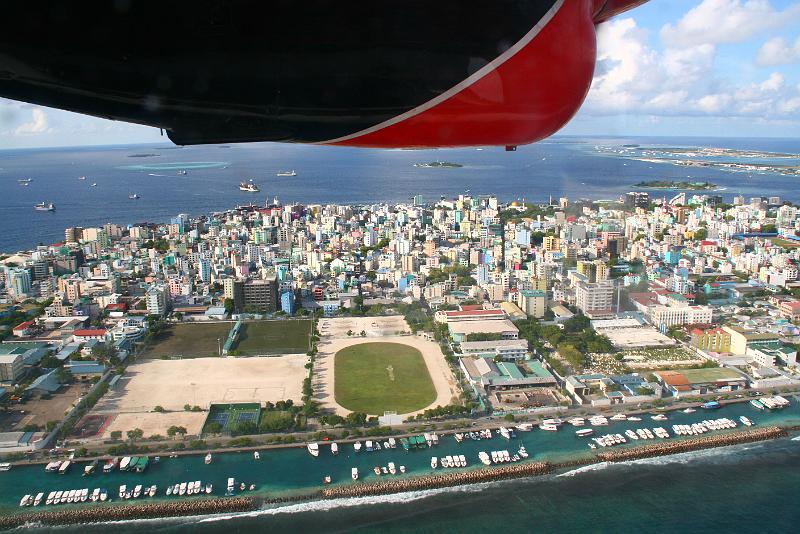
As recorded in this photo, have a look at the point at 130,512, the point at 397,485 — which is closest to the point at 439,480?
the point at 397,485

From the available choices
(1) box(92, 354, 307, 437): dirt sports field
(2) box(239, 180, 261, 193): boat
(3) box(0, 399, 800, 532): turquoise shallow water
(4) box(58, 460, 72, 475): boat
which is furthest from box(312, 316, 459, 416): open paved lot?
(2) box(239, 180, 261, 193): boat

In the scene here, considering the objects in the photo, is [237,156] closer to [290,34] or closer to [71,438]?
[71,438]

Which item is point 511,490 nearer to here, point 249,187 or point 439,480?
point 439,480

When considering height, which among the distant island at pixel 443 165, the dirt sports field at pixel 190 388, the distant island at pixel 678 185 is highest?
the distant island at pixel 443 165

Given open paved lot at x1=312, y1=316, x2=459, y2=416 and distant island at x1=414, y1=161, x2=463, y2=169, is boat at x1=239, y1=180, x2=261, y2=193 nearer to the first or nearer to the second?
distant island at x1=414, y1=161, x2=463, y2=169

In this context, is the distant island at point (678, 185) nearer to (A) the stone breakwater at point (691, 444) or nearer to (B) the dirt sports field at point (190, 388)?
(A) the stone breakwater at point (691, 444)

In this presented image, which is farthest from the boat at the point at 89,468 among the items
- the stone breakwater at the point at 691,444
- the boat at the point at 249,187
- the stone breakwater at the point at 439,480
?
the boat at the point at 249,187
